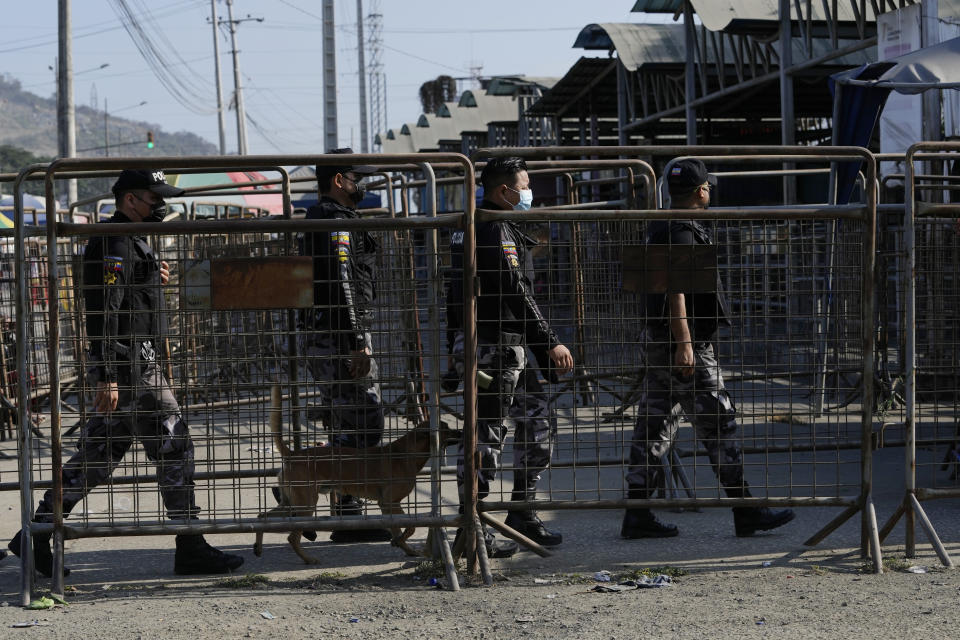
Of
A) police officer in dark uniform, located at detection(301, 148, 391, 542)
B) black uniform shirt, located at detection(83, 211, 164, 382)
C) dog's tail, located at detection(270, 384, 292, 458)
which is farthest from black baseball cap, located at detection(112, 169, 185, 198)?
dog's tail, located at detection(270, 384, 292, 458)

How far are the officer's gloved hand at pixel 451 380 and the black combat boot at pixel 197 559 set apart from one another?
4.59 ft

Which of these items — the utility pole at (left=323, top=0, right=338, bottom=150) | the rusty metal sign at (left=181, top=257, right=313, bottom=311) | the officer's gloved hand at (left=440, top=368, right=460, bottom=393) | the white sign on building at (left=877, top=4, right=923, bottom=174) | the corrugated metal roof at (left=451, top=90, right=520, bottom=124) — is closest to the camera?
the rusty metal sign at (left=181, top=257, right=313, bottom=311)

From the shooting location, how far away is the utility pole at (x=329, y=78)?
2875 centimetres

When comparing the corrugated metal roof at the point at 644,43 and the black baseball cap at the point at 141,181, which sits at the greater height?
the corrugated metal roof at the point at 644,43

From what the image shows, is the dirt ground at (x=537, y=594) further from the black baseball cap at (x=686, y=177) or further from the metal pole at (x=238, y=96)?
the metal pole at (x=238, y=96)

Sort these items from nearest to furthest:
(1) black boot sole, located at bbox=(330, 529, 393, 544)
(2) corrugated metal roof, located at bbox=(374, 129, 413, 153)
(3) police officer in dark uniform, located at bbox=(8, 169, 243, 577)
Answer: (3) police officer in dark uniform, located at bbox=(8, 169, 243, 577)
(1) black boot sole, located at bbox=(330, 529, 393, 544)
(2) corrugated metal roof, located at bbox=(374, 129, 413, 153)

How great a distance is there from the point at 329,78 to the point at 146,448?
2526 centimetres

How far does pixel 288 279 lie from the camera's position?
5070 mm

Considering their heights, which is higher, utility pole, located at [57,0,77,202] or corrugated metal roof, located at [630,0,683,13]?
corrugated metal roof, located at [630,0,683,13]

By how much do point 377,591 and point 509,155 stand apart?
7.14 feet

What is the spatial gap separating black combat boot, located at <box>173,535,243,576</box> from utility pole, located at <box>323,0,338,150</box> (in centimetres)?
2399

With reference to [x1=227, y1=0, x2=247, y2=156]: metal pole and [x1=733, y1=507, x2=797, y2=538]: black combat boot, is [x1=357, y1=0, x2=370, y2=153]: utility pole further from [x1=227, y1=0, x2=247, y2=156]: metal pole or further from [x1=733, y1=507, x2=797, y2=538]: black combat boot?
[x1=733, y1=507, x2=797, y2=538]: black combat boot

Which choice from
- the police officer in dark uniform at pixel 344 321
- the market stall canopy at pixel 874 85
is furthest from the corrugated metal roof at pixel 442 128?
the police officer in dark uniform at pixel 344 321

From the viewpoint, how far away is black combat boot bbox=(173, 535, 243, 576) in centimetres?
535
